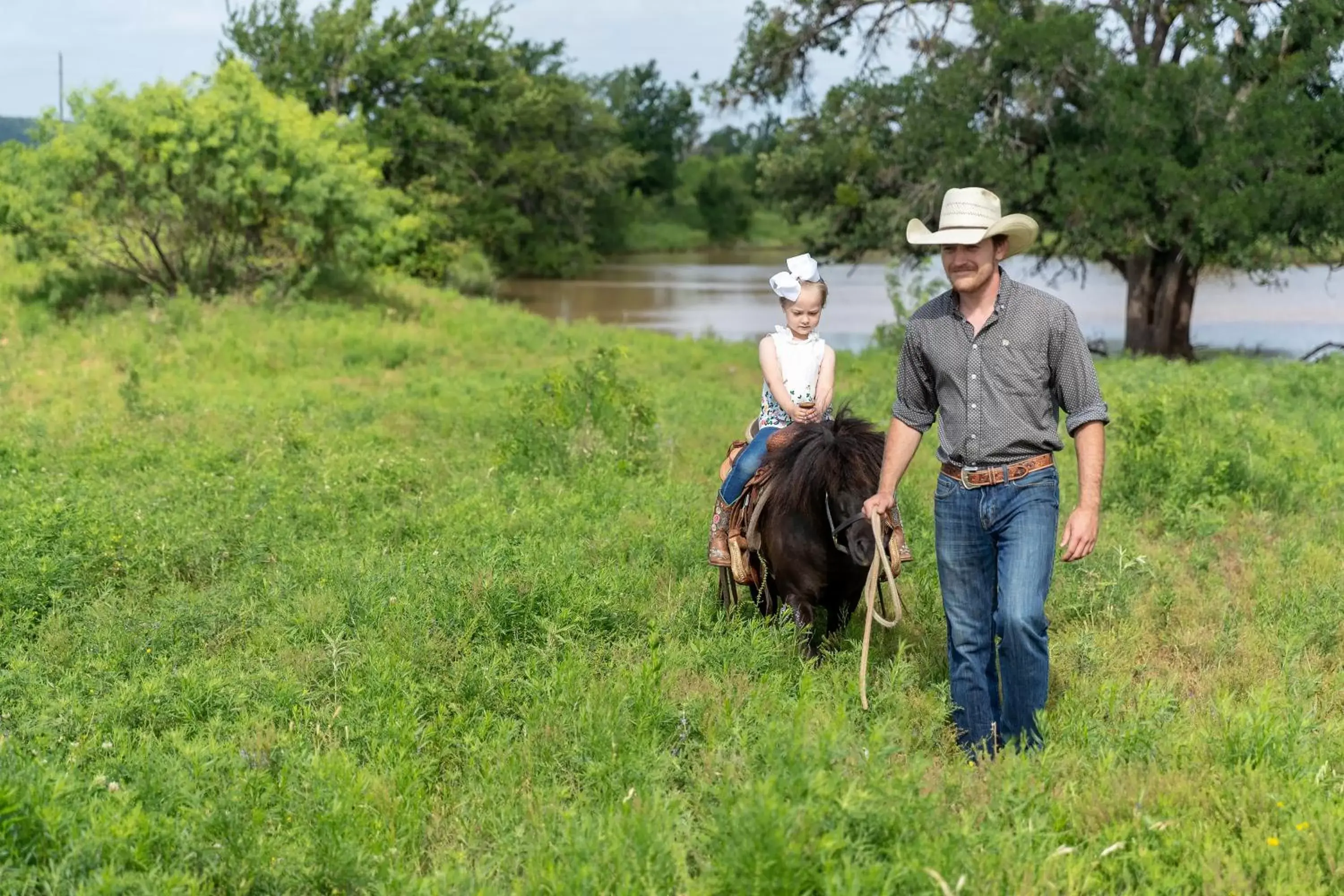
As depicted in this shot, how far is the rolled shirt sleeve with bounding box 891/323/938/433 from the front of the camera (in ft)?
14.6

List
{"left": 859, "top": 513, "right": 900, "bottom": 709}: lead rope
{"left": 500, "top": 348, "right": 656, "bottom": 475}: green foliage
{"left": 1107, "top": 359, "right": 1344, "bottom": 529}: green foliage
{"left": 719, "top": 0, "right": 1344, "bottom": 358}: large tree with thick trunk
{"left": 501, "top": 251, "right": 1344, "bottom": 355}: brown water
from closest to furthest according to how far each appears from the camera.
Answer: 1. {"left": 859, "top": 513, "right": 900, "bottom": 709}: lead rope
2. {"left": 1107, "top": 359, "right": 1344, "bottom": 529}: green foliage
3. {"left": 500, "top": 348, "right": 656, "bottom": 475}: green foliage
4. {"left": 719, "top": 0, "right": 1344, "bottom": 358}: large tree with thick trunk
5. {"left": 501, "top": 251, "right": 1344, "bottom": 355}: brown water

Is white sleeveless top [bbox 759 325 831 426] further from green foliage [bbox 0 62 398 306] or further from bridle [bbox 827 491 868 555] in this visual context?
green foliage [bbox 0 62 398 306]

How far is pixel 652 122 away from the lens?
301 feet

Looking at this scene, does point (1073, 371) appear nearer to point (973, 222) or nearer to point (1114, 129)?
point (973, 222)

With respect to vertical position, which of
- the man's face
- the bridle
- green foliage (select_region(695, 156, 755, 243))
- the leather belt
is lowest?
the bridle

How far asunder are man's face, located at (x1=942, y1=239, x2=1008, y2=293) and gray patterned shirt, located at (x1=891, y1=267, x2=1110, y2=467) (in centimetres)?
10

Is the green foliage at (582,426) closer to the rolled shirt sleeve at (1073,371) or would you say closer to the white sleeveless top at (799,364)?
the white sleeveless top at (799,364)

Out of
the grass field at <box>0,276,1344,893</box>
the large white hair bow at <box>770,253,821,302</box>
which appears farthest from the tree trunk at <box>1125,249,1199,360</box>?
the large white hair bow at <box>770,253,821,302</box>

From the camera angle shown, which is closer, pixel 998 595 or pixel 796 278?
pixel 998 595

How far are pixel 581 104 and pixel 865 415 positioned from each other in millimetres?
41541

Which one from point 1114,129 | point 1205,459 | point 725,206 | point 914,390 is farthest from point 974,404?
point 725,206

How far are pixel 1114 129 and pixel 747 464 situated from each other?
15977mm

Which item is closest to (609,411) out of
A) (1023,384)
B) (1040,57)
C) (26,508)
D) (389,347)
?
(26,508)

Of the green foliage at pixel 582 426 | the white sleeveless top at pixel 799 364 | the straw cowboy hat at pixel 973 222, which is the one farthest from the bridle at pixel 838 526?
the green foliage at pixel 582 426
